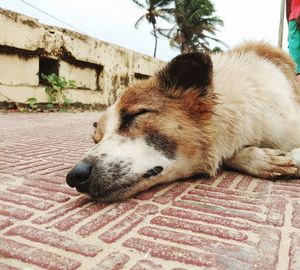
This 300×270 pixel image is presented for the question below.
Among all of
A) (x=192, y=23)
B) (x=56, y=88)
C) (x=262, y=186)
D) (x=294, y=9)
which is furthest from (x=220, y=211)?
(x=192, y=23)

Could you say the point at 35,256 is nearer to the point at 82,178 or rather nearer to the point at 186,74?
the point at 82,178

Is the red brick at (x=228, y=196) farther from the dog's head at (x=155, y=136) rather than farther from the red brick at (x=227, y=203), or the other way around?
the dog's head at (x=155, y=136)

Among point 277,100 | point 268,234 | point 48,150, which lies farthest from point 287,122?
point 48,150

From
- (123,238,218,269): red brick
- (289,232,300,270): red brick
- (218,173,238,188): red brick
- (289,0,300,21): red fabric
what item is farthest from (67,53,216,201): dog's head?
(289,0,300,21): red fabric

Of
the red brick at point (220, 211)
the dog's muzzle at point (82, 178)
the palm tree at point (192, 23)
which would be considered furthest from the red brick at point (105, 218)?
the palm tree at point (192, 23)

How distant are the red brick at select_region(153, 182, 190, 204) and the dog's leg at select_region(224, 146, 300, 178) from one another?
1.68 feet

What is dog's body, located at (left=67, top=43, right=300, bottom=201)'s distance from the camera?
1.85 metres

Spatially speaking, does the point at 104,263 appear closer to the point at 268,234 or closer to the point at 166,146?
the point at 268,234

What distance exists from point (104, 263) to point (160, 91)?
4.80ft

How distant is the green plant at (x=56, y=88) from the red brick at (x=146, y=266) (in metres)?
7.88

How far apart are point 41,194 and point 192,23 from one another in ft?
111

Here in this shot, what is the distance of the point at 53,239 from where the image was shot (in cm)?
127

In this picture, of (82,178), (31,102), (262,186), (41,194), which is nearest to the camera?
(82,178)

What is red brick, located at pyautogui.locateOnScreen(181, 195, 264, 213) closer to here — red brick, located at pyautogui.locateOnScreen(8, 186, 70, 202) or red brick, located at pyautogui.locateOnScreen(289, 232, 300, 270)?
red brick, located at pyautogui.locateOnScreen(289, 232, 300, 270)
